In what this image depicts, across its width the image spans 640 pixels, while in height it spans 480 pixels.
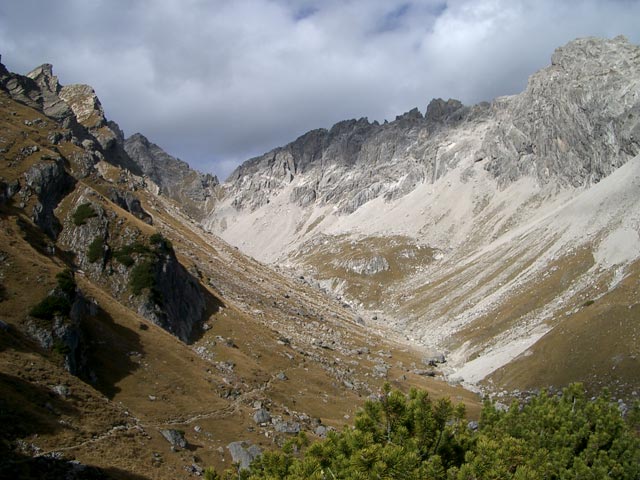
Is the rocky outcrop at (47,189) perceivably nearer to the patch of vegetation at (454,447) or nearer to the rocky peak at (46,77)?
the patch of vegetation at (454,447)

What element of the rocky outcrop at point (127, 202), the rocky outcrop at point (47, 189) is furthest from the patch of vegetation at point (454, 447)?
the rocky outcrop at point (127, 202)

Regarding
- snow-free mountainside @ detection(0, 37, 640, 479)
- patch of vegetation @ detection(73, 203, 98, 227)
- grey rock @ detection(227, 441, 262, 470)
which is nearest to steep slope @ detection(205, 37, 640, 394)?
snow-free mountainside @ detection(0, 37, 640, 479)

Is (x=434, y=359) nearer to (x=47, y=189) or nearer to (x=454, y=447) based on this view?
(x=47, y=189)

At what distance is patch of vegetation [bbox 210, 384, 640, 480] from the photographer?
542 inches

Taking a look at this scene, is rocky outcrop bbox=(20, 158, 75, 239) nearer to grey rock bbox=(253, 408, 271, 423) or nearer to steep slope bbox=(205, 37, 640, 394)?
grey rock bbox=(253, 408, 271, 423)

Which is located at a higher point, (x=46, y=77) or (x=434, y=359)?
(x=46, y=77)

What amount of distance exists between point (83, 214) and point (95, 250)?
23.2 feet

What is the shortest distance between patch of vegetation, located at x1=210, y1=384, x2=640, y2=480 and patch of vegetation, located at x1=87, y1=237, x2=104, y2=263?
2027 inches

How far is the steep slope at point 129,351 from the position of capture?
3288cm

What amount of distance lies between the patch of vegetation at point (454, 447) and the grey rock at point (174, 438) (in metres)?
22.0

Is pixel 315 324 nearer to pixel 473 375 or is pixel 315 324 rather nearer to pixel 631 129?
pixel 473 375

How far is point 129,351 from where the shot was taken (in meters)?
49.3

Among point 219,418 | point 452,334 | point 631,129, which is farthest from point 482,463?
point 631,129

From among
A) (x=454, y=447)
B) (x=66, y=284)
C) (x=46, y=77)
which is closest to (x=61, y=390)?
(x=66, y=284)
